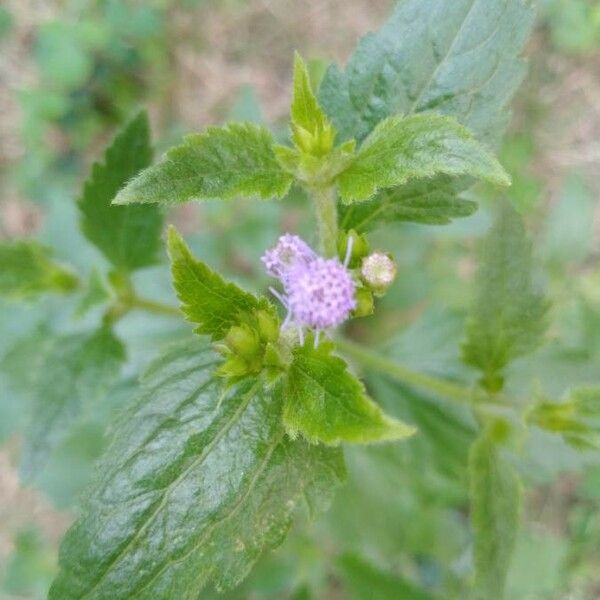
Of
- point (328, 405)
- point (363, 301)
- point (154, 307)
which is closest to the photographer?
point (328, 405)

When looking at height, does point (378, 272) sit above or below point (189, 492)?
above

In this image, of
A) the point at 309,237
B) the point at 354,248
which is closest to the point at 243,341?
the point at 354,248

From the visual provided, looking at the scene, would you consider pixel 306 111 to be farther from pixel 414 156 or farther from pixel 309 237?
pixel 309 237

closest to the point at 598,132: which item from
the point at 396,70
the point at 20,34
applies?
the point at 396,70

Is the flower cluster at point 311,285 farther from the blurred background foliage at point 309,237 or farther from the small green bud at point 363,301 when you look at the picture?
the blurred background foliage at point 309,237

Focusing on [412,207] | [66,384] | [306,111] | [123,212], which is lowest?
[66,384]

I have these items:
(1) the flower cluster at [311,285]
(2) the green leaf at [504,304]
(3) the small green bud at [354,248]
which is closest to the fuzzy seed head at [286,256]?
(1) the flower cluster at [311,285]

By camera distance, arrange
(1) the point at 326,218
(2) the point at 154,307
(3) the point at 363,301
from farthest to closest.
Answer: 1. (2) the point at 154,307
2. (1) the point at 326,218
3. (3) the point at 363,301
